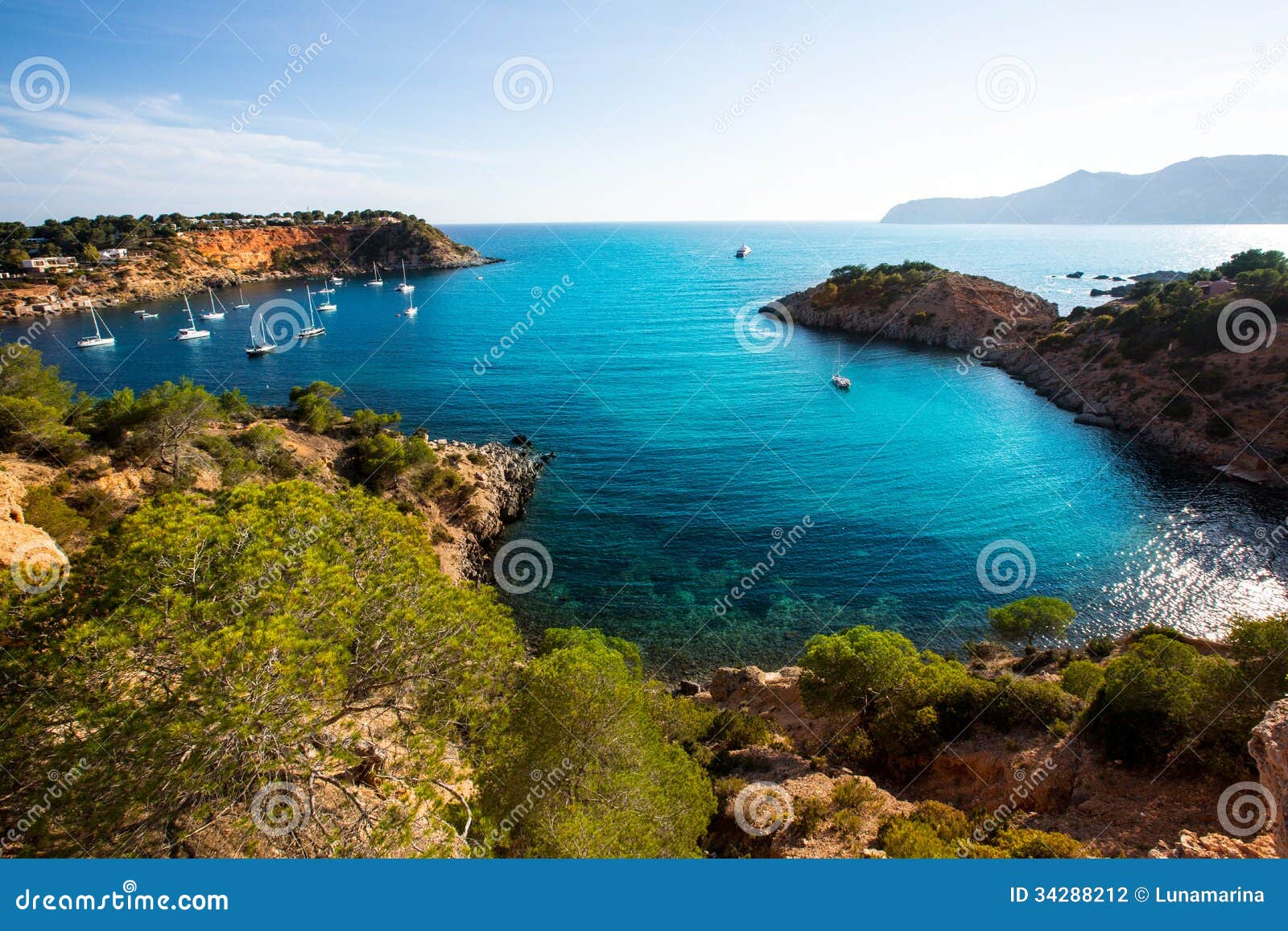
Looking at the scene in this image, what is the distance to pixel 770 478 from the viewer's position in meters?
45.9

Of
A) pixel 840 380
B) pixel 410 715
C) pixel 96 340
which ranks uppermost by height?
pixel 96 340

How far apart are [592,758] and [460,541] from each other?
25.9 m

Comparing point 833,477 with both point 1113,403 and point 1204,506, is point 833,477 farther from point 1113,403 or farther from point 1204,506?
point 1113,403

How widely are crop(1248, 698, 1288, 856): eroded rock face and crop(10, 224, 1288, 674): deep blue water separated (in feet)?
59.0

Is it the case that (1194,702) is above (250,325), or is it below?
below

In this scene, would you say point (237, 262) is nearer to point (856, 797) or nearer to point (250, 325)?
point (250, 325)

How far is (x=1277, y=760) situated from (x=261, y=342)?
322 ft

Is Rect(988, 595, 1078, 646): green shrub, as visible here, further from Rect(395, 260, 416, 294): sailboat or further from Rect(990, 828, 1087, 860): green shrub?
Rect(395, 260, 416, 294): sailboat

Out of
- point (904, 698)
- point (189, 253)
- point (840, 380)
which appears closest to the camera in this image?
point (904, 698)

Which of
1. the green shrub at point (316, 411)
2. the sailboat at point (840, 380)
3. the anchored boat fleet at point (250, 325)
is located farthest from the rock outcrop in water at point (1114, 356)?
the anchored boat fleet at point (250, 325)

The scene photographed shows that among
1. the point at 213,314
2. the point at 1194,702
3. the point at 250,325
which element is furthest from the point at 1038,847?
the point at 213,314

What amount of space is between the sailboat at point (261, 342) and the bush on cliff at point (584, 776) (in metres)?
78.4

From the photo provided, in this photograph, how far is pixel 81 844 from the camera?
976 cm

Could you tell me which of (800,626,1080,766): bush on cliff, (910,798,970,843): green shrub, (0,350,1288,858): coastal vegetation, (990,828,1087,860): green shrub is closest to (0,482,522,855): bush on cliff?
(0,350,1288,858): coastal vegetation
